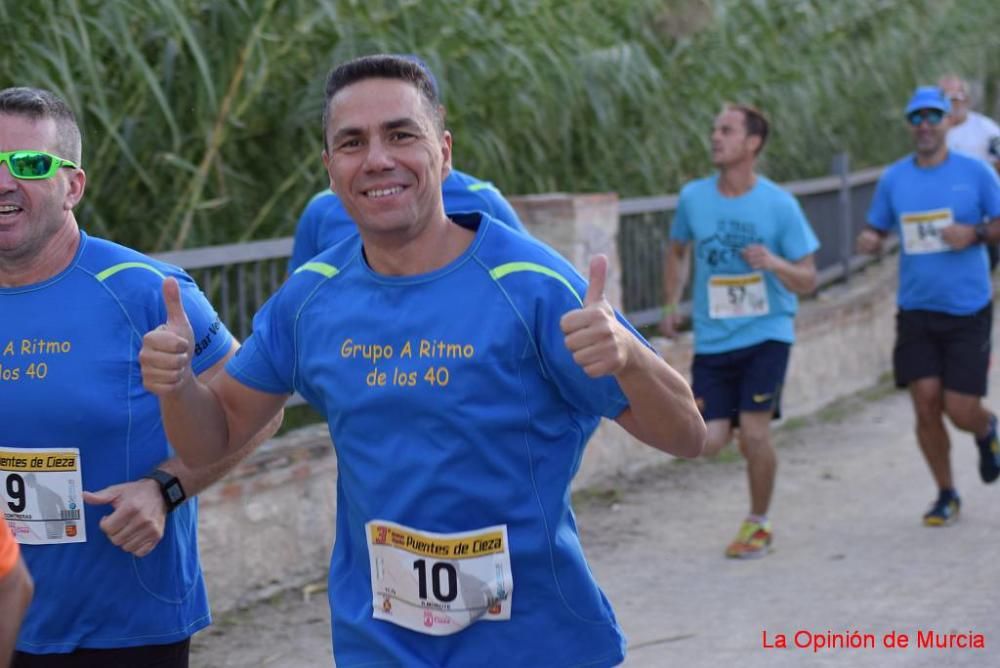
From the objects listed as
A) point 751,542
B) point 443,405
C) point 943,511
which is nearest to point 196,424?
point 443,405

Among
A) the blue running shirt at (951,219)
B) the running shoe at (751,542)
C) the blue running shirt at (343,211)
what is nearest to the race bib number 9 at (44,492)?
the blue running shirt at (343,211)

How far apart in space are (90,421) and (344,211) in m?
2.23

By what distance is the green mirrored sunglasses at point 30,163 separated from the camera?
11.4ft

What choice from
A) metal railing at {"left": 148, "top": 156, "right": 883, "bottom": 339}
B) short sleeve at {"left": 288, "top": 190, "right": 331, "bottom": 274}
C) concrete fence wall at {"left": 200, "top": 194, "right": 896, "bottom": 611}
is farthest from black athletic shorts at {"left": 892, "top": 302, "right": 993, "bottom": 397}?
short sleeve at {"left": 288, "top": 190, "right": 331, "bottom": 274}

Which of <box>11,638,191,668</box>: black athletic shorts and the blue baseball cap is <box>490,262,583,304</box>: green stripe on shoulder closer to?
<box>11,638,191,668</box>: black athletic shorts

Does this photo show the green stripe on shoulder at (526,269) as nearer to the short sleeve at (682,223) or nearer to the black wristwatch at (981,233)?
the short sleeve at (682,223)

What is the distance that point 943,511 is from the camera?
8000 millimetres

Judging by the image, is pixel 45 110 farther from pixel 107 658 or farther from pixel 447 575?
pixel 447 575

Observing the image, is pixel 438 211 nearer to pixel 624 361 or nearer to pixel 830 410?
pixel 624 361

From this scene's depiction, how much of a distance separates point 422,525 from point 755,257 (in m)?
4.77

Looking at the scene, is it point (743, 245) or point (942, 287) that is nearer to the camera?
point (743, 245)

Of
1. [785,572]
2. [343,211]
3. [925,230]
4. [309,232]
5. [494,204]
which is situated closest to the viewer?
[494,204]

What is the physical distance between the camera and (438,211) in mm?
3199

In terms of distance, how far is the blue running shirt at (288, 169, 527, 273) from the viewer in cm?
548
